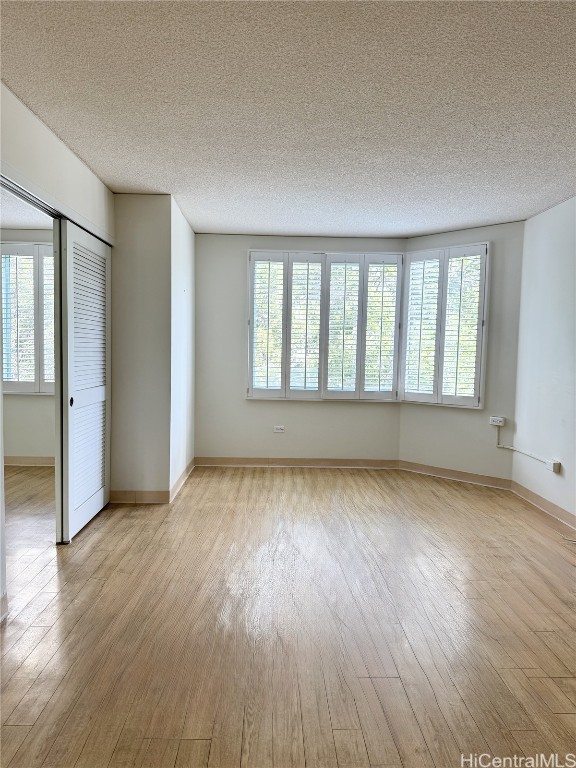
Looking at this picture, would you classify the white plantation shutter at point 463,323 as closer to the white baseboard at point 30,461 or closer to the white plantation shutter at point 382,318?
Result: the white plantation shutter at point 382,318

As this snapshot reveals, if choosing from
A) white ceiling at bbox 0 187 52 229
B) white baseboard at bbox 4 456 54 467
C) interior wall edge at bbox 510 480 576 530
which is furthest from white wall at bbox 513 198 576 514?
white baseboard at bbox 4 456 54 467

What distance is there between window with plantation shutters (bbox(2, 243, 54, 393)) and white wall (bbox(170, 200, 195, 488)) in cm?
161

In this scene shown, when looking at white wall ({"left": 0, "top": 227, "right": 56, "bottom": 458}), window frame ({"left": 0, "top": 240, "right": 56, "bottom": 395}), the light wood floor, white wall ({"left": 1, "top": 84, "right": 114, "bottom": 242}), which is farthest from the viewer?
white wall ({"left": 0, "top": 227, "right": 56, "bottom": 458})

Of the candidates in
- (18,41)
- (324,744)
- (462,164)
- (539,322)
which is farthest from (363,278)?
(324,744)

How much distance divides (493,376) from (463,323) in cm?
64

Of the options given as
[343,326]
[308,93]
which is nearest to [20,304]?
[343,326]

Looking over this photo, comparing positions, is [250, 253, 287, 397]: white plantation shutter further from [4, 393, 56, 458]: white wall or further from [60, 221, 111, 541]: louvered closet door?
[4, 393, 56, 458]: white wall

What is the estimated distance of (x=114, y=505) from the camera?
174 inches

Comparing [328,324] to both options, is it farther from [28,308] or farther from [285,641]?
[285,641]

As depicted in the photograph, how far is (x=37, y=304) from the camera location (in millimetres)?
5688

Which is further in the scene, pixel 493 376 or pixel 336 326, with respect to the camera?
pixel 336 326

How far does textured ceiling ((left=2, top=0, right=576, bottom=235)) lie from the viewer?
1935mm

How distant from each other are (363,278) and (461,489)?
2578 millimetres

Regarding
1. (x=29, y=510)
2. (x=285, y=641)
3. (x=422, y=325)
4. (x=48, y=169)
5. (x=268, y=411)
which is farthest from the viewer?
(x=268, y=411)
